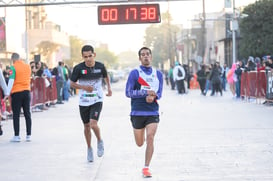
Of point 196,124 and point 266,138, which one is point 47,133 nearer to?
point 196,124

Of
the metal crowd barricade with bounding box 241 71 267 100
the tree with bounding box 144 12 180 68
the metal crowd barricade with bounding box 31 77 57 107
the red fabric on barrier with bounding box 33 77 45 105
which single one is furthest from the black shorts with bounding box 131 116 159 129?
the tree with bounding box 144 12 180 68

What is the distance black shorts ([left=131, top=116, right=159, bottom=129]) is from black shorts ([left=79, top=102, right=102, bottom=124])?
126 cm

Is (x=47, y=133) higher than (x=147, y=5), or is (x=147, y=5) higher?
(x=147, y=5)

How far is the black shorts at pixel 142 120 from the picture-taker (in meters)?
8.74

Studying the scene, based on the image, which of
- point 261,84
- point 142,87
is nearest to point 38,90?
point 261,84

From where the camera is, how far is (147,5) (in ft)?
75.4

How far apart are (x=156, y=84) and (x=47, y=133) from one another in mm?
6326

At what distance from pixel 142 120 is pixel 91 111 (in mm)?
1428

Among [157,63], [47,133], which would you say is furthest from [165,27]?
[47,133]

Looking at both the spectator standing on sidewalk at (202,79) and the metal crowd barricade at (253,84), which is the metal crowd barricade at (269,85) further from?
the spectator standing on sidewalk at (202,79)

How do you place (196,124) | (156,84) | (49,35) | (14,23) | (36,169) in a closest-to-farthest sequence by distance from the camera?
(156,84) → (36,169) → (196,124) → (14,23) → (49,35)

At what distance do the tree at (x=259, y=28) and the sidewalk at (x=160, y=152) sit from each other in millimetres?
35838

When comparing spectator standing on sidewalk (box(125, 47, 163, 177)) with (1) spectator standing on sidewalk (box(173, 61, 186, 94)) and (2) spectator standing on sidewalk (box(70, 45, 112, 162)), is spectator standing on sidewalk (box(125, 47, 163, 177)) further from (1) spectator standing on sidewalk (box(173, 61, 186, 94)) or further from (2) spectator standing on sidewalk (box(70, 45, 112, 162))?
(1) spectator standing on sidewalk (box(173, 61, 186, 94))

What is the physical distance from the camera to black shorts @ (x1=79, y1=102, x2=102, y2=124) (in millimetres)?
9953
